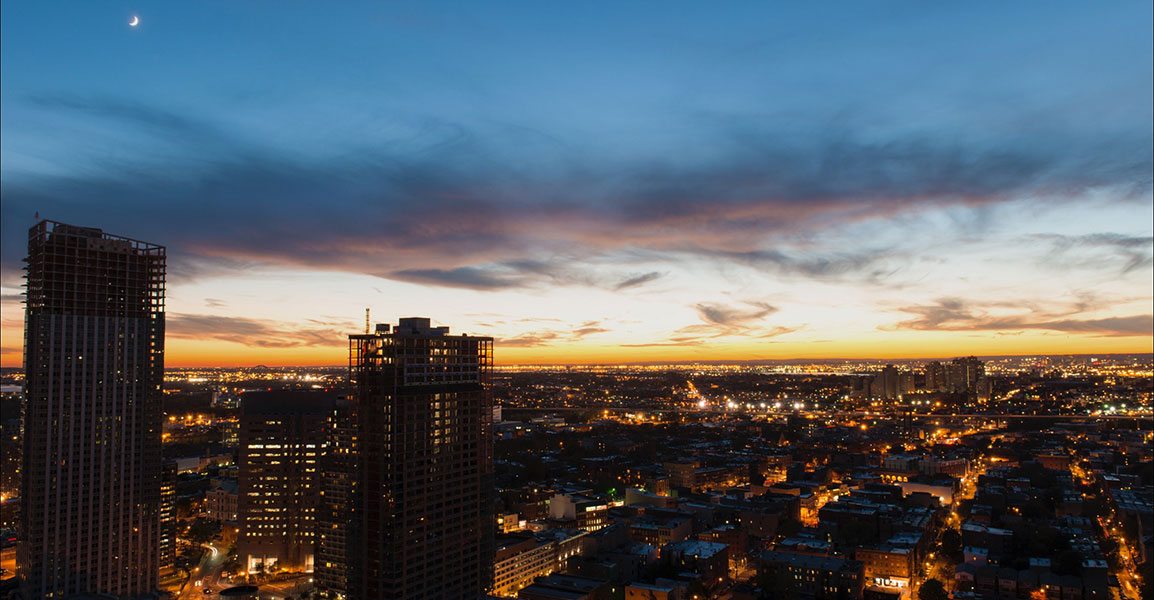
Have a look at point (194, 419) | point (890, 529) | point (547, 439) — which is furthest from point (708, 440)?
point (194, 419)

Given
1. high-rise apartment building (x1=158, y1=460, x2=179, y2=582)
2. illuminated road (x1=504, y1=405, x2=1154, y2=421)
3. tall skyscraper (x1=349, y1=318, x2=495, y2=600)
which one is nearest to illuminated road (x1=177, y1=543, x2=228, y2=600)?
high-rise apartment building (x1=158, y1=460, x2=179, y2=582)

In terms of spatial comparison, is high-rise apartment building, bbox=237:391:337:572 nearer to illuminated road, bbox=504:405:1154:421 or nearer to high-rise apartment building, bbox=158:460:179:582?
high-rise apartment building, bbox=158:460:179:582

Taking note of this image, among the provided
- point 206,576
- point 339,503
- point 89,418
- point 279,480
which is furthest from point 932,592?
point 89,418

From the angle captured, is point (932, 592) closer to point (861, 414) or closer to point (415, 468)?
point (415, 468)

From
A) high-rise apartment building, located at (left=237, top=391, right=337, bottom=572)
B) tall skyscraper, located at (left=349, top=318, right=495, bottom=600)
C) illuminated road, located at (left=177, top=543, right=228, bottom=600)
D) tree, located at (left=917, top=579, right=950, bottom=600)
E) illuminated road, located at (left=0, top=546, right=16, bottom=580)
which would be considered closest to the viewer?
→ tall skyscraper, located at (left=349, top=318, right=495, bottom=600)

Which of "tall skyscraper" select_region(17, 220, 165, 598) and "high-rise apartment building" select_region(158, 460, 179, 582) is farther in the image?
"high-rise apartment building" select_region(158, 460, 179, 582)

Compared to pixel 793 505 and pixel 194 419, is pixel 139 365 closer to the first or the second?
pixel 793 505

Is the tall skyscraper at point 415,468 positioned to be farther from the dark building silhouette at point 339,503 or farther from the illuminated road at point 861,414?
the illuminated road at point 861,414
